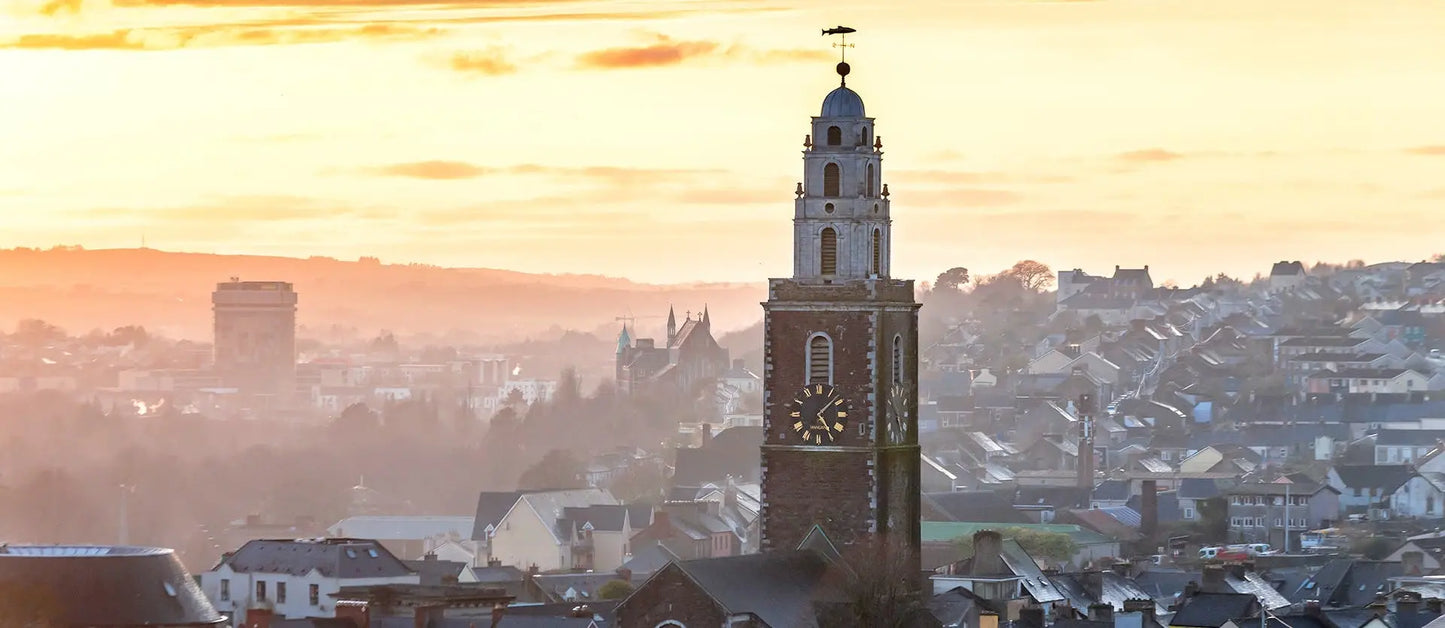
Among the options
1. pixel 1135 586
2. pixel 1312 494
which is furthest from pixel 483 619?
pixel 1312 494

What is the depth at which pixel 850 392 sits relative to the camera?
71438mm

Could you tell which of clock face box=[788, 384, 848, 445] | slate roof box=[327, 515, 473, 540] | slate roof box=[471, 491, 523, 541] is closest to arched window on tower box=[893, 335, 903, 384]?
clock face box=[788, 384, 848, 445]

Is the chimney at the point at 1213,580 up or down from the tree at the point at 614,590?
up

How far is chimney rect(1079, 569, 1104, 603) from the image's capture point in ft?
317

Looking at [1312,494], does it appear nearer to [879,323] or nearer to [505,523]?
[505,523]

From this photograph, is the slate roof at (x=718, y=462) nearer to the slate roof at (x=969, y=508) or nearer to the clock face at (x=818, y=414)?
the slate roof at (x=969, y=508)

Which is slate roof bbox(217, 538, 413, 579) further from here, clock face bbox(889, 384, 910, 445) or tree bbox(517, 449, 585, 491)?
tree bbox(517, 449, 585, 491)

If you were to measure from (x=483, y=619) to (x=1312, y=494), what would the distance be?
74.3 metres

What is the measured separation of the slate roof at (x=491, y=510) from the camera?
489 ft

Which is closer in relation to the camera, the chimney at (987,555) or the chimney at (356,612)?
the chimney at (356,612)

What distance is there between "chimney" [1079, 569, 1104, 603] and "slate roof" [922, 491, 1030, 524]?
136 feet

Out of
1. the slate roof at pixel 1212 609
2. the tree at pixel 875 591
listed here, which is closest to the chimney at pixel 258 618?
the tree at pixel 875 591

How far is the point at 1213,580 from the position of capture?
95312 millimetres

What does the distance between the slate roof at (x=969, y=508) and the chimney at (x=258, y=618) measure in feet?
204
